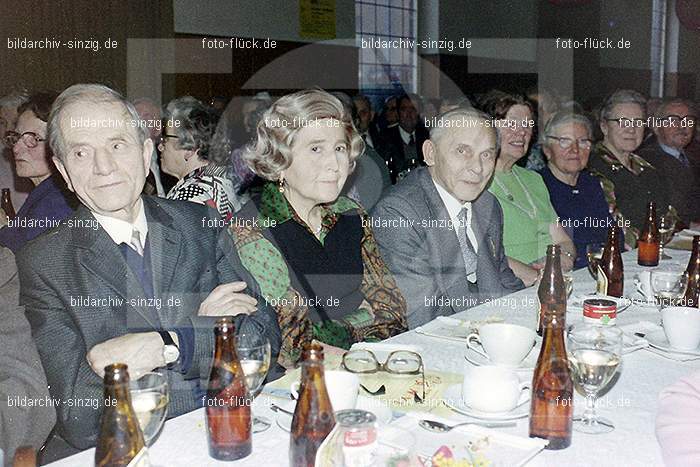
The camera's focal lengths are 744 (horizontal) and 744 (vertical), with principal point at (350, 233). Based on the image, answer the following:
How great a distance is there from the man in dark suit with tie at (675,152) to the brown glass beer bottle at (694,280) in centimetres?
259

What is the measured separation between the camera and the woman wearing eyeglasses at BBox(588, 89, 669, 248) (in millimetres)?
4367

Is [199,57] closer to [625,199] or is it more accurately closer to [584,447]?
[625,199]

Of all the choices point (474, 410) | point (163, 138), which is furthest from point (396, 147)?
point (474, 410)

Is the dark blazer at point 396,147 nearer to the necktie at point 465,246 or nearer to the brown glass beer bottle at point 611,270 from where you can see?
the necktie at point 465,246

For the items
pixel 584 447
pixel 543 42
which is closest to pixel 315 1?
pixel 543 42

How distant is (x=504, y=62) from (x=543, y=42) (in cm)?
72

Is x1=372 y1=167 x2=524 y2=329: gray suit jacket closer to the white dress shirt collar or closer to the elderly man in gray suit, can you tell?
the elderly man in gray suit

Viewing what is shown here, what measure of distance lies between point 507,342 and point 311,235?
3.34ft

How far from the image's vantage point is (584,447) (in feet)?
4.38

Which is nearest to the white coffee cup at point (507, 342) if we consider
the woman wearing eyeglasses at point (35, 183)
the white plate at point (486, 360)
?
the white plate at point (486, 360)

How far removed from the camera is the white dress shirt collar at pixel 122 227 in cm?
199

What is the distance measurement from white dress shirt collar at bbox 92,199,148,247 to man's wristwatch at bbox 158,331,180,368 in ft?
1.17

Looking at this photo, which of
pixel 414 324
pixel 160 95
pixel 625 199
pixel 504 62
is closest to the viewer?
pixel 414 324

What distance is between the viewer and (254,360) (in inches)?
54.7
